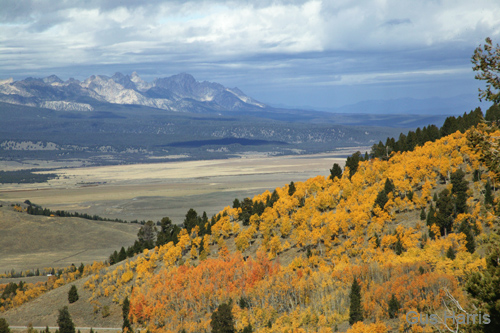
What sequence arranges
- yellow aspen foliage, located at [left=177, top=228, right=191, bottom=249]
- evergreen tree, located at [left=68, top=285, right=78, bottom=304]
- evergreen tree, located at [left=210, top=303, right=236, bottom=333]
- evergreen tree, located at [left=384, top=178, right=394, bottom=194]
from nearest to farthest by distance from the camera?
evergreen tree, located at [left=210, top=303, right=236, bottom=333] < evergreen tree, located at [left=68, top=285, right=78, bottom=304] < evergreen tree, located at [left=384, top=178, right=394, bottom=194] < yellow aspen foliage, located at [left=177, top=228, right=191, bottom=249]

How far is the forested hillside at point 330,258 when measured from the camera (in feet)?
221

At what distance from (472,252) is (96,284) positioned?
80.6 metres

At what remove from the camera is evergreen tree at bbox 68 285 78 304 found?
340ft

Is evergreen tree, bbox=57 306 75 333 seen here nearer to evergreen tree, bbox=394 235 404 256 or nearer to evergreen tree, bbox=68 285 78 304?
evergreen tree, bbox=68 285 78 304

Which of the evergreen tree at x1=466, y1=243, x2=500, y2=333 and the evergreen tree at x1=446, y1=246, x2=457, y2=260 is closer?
the evergreen tree at x1=466, y1=243, x2=500, y2=333

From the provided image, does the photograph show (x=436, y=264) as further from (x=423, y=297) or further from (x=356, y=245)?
(x=356, y=245)

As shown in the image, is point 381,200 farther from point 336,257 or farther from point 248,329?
point 248,329

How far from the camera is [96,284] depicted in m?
109

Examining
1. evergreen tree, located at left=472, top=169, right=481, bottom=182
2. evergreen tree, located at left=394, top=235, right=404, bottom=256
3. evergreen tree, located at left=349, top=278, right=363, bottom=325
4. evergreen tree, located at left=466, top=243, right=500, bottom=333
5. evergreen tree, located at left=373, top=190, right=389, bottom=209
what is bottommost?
evergreen tree, located at left=349, top=278, right=363, bottom=325

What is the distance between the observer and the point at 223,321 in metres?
77.4

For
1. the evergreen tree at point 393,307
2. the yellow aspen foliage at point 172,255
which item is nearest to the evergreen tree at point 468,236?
the evergreen tree at point 393,307

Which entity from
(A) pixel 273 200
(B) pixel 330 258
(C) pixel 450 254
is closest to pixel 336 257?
(B) pixel 330 258

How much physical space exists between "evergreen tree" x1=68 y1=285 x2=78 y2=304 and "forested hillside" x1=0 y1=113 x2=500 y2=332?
153 inches

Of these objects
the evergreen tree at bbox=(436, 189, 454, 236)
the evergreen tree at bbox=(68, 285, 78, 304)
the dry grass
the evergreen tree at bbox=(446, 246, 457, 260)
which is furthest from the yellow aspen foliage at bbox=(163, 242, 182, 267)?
the evergreen tree at bbox=(446, 246, 457, 260)
